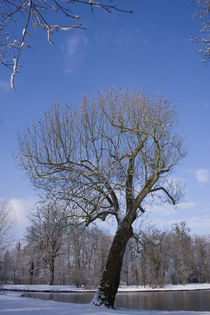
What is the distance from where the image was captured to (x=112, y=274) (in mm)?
7859

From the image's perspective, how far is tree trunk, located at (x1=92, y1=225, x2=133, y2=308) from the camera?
750 cm

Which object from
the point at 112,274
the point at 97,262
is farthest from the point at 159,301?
the point at 97,262

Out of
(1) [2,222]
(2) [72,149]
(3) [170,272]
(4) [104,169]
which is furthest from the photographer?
(3) [170,272]

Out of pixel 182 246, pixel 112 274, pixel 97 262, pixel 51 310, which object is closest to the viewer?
pixel 51 310

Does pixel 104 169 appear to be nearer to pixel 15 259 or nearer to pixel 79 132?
pixel 79 132

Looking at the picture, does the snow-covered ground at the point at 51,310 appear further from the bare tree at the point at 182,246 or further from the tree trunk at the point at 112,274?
the bare tree at the point at 182,246

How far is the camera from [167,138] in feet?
29.8

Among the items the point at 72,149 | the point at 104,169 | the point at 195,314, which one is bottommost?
the point at 195,314

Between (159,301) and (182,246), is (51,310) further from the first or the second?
(182,246)

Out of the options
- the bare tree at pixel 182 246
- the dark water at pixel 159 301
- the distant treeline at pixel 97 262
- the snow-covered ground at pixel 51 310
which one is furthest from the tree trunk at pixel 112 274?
the bare tree at pixel 182 246

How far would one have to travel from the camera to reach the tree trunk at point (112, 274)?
750 cm

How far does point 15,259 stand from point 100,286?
45.4 metres

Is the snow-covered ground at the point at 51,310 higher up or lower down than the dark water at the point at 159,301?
higher up

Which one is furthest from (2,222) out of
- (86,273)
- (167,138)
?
(167,138)
